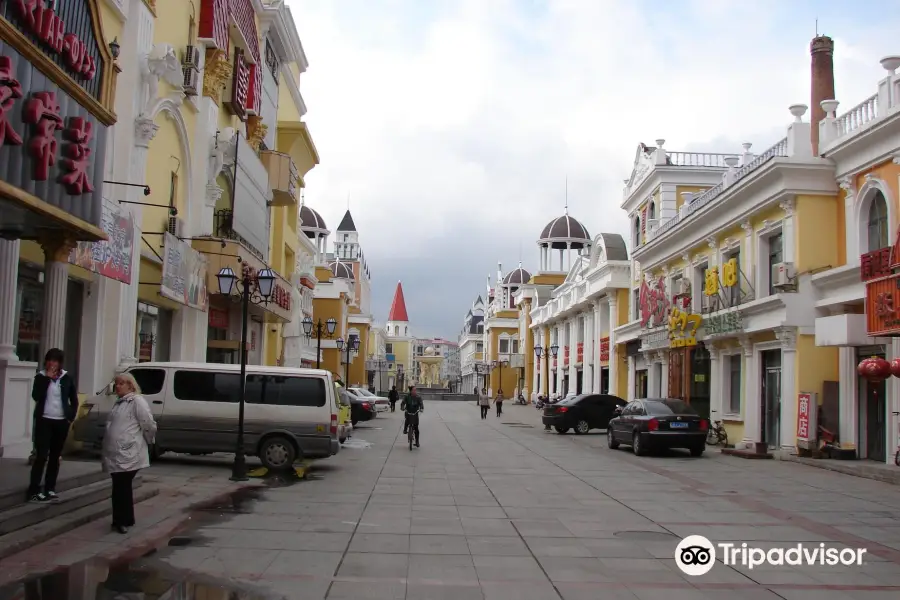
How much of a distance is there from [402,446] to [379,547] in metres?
14.9

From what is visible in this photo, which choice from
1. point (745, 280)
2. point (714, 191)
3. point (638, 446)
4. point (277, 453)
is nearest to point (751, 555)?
point (277, 453)

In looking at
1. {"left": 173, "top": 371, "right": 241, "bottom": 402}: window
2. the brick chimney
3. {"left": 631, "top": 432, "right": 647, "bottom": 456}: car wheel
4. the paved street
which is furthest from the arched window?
{"left": 173, "top": 371, "right": 241, "bottom": 402}: window

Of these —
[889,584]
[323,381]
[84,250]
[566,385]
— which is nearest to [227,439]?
[323,381]

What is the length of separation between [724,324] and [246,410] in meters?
15.6

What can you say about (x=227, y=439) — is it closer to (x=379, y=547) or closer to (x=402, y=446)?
(x=379, y=547)

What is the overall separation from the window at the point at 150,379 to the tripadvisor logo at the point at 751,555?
10061 millimetres

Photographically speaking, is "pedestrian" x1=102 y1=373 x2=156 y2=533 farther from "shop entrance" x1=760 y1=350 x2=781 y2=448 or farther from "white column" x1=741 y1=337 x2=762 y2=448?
"white column" x1=741 y1=337 x2=762 y2=448

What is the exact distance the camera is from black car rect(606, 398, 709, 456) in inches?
850

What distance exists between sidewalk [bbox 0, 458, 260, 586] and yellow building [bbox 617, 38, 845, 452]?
14.3 m

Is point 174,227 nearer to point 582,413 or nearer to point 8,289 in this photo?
point 8,289

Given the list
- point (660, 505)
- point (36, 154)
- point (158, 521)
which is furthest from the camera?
point (660, 505)

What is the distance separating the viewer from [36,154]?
319 inches

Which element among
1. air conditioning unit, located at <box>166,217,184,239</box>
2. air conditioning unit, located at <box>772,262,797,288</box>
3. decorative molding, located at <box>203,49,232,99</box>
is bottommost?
air conditioning unit, located at <box>772,262,797,288</box>

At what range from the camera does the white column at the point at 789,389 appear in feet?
69.0
